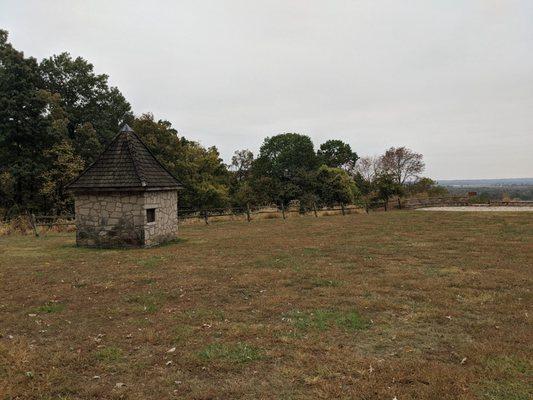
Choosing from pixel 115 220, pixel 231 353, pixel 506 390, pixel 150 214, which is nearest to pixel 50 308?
pixel 231 353

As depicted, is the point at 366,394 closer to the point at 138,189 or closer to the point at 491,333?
the point at 491,333

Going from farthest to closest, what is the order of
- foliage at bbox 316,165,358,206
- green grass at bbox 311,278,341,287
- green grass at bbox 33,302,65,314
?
foliage at bbox 316,165,358,206 < green grass at bbox 311,278,341,287 < green grass at bbox 33,302,65,314

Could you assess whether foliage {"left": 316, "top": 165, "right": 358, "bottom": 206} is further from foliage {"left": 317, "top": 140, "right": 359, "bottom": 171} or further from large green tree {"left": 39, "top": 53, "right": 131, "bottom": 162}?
large green tree {"left": 39, "top": 53, "right": 131, "bottom": 162}

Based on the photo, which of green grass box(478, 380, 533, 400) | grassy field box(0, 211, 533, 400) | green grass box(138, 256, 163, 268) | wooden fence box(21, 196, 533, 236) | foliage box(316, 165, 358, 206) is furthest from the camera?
foliage box(316, 165, 358, 206)

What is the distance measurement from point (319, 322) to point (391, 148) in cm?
5113

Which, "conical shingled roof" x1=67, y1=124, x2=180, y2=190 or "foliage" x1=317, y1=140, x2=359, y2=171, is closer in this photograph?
"conical shingled roof" x1=67, y1=124, x2=180, y2=190

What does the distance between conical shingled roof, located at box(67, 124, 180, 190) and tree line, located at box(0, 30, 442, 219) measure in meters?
13.5

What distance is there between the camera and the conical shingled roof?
14.6m

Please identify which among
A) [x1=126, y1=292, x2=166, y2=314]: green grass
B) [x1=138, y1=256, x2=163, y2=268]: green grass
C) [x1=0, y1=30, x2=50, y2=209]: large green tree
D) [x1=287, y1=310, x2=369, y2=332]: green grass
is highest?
[x1=0, y1=30, x2=50, y2=209]: large green tree

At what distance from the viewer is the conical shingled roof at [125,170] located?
576 inches

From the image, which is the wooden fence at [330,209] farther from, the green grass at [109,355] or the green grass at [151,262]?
the green grass at [109,355]

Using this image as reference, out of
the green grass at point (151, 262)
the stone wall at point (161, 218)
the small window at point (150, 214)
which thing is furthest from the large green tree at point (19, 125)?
the green grass at point (151, 262)

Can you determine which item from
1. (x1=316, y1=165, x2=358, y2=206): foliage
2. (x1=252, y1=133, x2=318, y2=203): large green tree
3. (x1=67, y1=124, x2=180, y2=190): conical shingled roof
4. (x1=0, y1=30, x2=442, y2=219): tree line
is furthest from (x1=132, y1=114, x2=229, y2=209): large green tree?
(x1=67, y1=124, x2=180, y2=190): conical shingled roof

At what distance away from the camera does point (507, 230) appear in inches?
673
